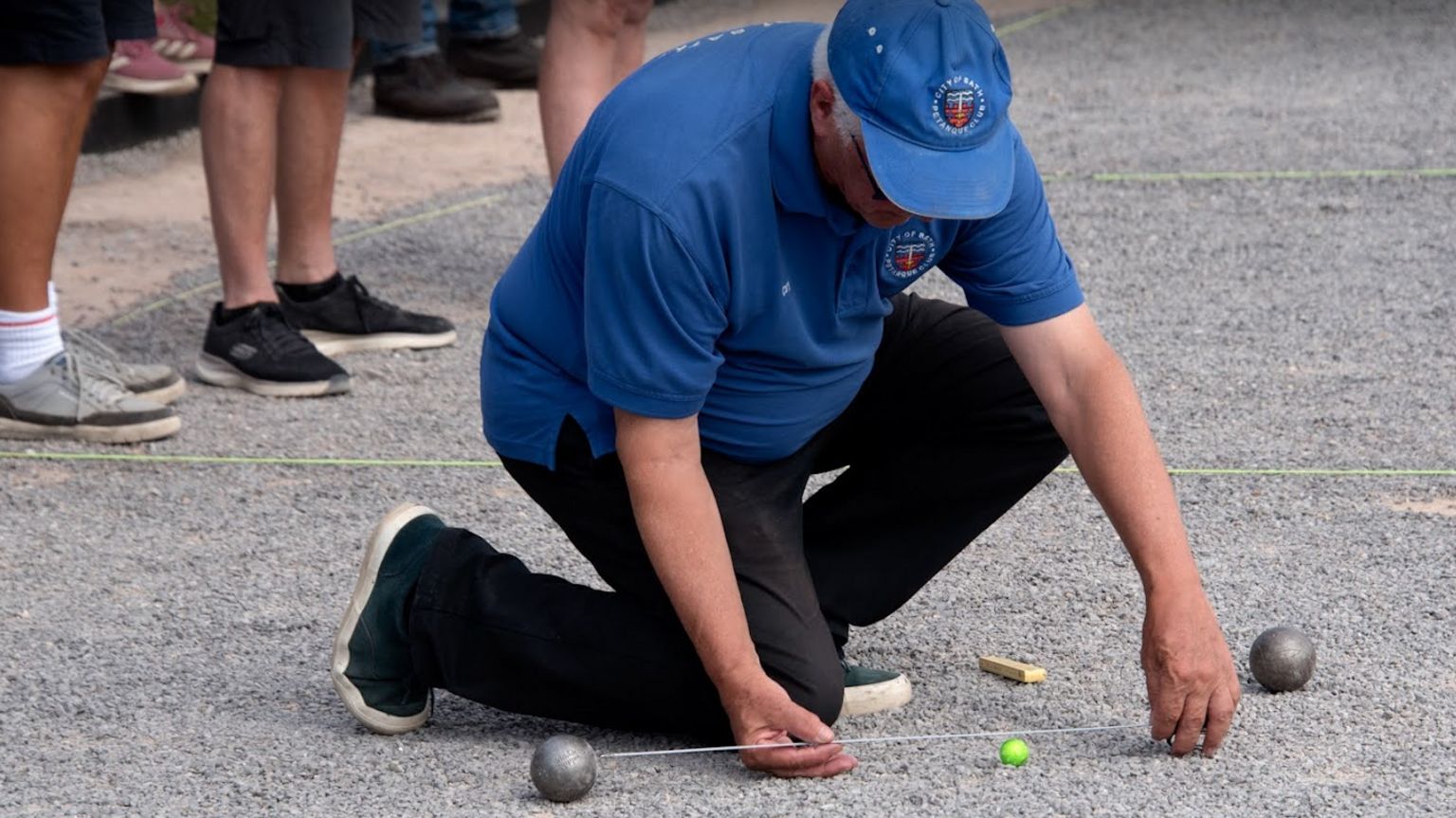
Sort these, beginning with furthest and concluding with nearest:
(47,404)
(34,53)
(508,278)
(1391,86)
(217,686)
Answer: (1391,86), (47,404), (34,53), (217,686), (508,278)

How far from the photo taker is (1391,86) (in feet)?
23.7

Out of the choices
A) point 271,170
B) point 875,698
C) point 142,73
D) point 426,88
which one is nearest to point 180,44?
point 142,73

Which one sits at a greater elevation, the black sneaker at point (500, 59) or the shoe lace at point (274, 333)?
the shoe lace at point (274, 333)

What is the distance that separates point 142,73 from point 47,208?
2.97 metres

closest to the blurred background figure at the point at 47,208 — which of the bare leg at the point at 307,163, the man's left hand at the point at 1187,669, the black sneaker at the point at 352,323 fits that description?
the bare leg at the point at 307,163

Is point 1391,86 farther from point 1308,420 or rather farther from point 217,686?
point 217,686

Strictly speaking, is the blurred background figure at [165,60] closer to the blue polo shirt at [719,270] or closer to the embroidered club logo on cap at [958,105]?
the blue polo shirt at [719,270]

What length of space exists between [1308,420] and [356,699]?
2141 mm

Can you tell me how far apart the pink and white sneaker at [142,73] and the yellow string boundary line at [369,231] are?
1.33 metres

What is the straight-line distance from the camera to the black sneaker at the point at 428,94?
23.6 feet

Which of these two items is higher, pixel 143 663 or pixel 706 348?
pixel 706 348

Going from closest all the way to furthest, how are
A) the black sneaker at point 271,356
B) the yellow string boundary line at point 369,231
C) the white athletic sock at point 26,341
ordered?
the white athletic sock at point 26,341 < the black sneaker at point 271,356 < the yellow string boundary line at point 369,231

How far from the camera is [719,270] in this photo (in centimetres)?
241

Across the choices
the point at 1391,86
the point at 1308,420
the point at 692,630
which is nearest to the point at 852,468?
the point at 692,630
